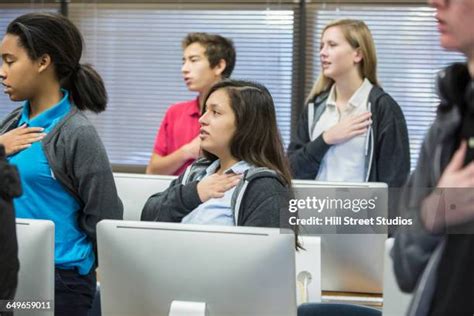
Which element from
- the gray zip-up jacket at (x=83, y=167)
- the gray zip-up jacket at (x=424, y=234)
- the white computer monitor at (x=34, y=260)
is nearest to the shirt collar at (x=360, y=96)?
the gray zip-up jacket at (x=83, y=167)

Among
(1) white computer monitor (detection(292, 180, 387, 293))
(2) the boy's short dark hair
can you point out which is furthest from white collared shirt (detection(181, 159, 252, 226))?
(2) the boy's short dark hair

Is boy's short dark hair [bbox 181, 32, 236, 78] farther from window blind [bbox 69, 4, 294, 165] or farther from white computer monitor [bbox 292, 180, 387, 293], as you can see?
white computer monitor [bbox 292, 180, 387, 293]

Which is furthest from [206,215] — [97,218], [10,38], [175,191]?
[10,38]

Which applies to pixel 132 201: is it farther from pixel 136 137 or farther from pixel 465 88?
pixel 136 137

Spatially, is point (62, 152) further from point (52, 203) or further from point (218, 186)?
point (218, 186)

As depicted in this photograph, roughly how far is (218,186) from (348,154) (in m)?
1.23

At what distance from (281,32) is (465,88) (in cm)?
370

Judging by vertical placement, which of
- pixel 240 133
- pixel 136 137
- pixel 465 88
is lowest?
pixel 136 137

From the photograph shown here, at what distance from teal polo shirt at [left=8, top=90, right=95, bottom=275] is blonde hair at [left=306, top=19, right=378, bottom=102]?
167 centimetres

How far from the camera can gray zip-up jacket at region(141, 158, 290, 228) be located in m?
2.22

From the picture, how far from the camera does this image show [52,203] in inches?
90.3

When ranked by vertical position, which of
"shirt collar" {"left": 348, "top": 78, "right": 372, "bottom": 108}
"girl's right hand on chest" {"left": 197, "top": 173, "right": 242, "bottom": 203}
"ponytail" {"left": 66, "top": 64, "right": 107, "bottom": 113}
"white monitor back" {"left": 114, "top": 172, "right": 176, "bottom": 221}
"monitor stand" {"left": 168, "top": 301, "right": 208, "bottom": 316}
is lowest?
"monitor stand" {"left": 168, "top": 301, "right": 208, "bottom": 316}

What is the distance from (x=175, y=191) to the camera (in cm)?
242

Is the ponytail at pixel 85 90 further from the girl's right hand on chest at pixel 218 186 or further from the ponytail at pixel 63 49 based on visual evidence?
the girl's right hand on chest at pixel 218 186
